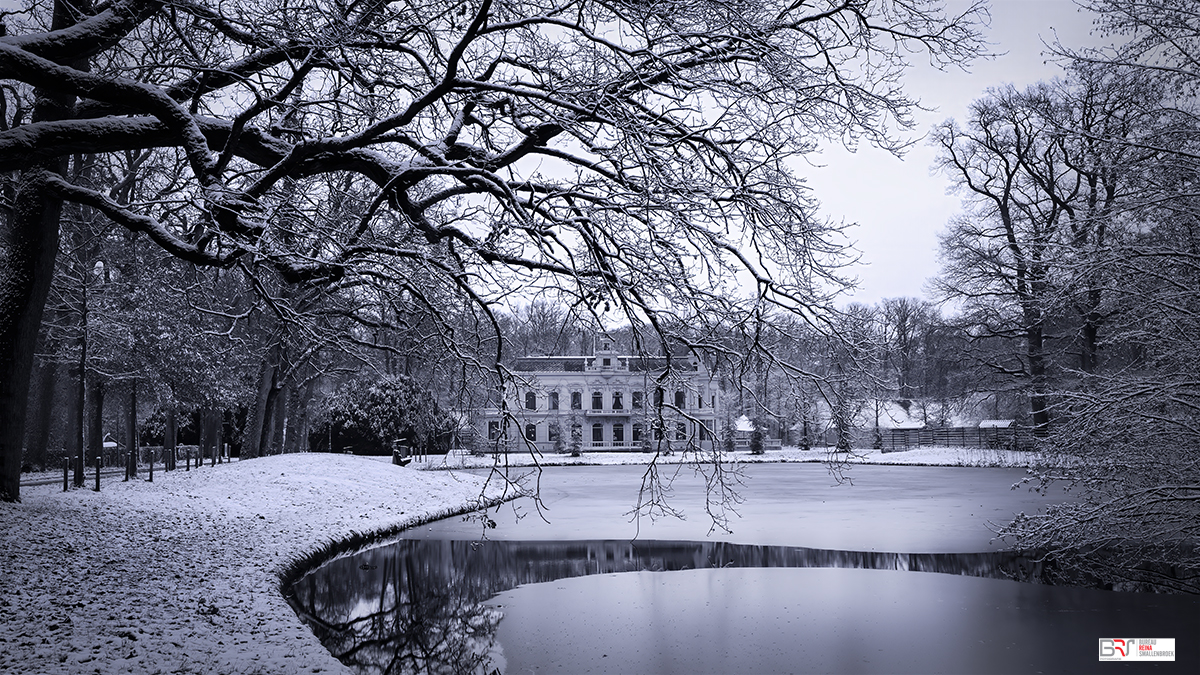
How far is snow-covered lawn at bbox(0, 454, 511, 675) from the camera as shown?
5691 mm

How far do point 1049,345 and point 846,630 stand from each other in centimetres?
3163

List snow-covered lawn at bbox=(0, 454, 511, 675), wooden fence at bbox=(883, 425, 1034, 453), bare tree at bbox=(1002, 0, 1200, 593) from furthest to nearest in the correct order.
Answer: wooden fence at bbox=(883, 425, 1034, 453) → bare tree at bbox=(1002, 0, 1200, 593) → snow-covered lawn at bbox=(0, 454, 511, 675)

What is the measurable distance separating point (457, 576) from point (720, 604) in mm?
3567

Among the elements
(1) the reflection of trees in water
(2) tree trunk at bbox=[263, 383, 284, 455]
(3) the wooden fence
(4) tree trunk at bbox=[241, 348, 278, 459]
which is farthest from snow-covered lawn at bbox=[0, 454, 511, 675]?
(3) the wooden fence

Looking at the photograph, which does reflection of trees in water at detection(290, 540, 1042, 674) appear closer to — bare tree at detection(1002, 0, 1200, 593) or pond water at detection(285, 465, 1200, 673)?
pond water at detection(285, 465, 1200, 673)

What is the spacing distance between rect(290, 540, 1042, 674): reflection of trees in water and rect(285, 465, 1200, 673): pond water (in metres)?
0.03

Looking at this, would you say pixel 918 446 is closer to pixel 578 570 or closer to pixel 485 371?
pixel 578 570

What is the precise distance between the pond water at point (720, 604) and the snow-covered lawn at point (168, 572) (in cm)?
75

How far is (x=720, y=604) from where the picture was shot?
8312mm

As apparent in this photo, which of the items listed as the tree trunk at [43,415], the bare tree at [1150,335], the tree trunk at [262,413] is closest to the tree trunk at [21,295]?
the tree trunk at [262,413]

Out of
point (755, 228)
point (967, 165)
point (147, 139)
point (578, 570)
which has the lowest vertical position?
point (578, 570)

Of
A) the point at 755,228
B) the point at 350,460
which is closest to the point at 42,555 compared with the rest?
the point at 755,228

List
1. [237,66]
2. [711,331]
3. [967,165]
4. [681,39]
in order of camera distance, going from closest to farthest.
Answer: [681,39]
[711,331]
[237,66]
[967,165]

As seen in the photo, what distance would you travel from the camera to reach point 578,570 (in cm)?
1036
